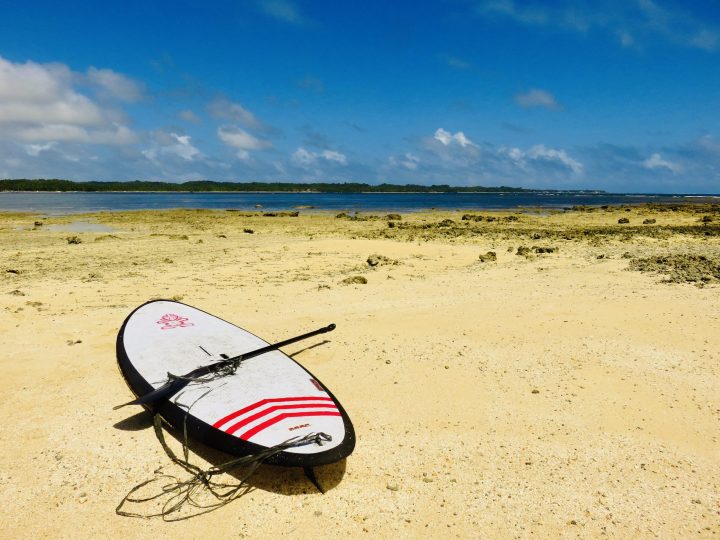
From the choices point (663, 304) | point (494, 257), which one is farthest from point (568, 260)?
point (663, 304)

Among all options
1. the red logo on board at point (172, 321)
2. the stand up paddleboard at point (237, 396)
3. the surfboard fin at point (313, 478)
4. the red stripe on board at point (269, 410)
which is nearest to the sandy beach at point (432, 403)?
the surfboard fin at point (313, 478)

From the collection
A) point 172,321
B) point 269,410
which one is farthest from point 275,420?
point 172,321

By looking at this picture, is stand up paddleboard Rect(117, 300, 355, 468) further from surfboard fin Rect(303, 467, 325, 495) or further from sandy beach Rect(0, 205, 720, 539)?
sandy beach Rect(0, 205, 720, 539)

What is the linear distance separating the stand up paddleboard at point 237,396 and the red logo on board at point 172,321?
4cm

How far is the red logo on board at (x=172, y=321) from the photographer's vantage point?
22.1 ft

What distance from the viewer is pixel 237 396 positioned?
4.64 metres

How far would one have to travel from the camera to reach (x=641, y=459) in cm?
444

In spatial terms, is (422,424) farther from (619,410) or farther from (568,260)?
(568,260)

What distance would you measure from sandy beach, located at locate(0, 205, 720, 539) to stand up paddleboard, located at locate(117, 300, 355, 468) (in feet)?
1.22

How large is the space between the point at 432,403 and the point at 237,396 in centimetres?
238

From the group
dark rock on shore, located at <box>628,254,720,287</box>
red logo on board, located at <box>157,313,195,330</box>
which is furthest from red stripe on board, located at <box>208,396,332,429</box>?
dark rock on shore, located at <box>628,254,720,287</box>

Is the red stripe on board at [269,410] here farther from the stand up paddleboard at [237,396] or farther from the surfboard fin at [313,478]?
the surfboard fin at [313,478]

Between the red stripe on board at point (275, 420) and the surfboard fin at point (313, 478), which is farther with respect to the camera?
the red stripe on board at point (275, 420)

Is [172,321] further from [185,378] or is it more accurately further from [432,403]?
[432,403]
